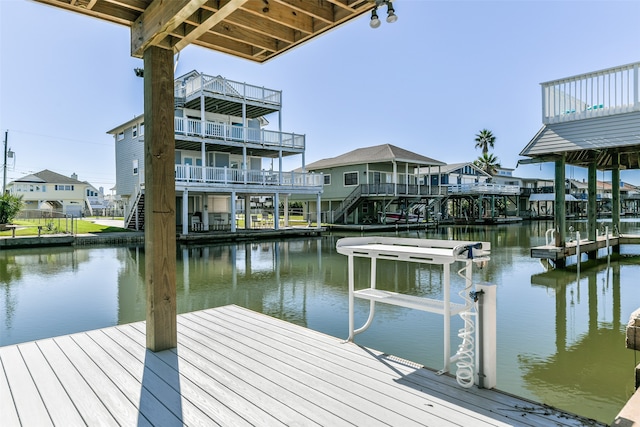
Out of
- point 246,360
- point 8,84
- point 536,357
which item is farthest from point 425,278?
point 8,84

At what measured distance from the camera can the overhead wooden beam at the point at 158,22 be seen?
2828 mm

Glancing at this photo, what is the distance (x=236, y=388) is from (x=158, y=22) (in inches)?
116

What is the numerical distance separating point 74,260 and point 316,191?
14086 mm

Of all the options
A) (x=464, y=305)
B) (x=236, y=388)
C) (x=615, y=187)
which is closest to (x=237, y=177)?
(x=615, y=187)

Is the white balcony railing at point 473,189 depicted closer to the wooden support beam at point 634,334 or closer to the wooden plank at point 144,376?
the wooden support beam at point 634,334

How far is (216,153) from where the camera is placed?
23.3 m

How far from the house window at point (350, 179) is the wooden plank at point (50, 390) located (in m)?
28.1

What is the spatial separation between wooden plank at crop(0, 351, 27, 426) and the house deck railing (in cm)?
1952

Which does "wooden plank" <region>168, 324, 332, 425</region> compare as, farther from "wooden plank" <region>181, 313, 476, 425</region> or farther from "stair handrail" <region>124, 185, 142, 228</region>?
"stair handrail" <region>124, 185, 142, 228</region>

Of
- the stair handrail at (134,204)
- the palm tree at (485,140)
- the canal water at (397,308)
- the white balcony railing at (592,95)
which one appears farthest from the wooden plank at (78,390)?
the palm tree at (485,140)

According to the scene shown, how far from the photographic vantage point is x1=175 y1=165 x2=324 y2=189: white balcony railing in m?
19.2

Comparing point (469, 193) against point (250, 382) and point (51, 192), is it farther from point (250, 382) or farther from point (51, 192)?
point (51, 192)

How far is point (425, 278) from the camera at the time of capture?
1031 centimetres

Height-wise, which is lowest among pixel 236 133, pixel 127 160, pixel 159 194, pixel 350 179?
pixel 159 194
